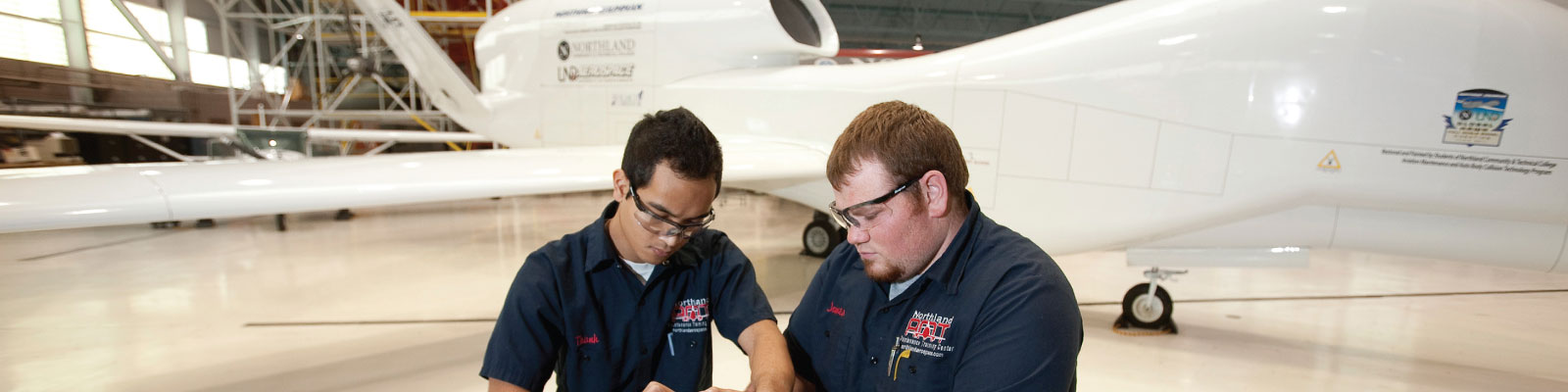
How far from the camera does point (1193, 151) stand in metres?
3.38

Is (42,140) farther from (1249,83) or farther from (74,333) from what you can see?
(1249,83)

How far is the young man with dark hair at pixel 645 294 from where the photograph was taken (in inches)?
59.2

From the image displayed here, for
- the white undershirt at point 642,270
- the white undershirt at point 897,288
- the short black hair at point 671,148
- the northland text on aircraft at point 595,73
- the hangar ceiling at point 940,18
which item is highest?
the hangar ceiling at point 940,18

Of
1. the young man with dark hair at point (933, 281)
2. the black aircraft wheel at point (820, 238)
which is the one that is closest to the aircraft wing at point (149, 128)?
the black aircraft wheel at point (820, 238)

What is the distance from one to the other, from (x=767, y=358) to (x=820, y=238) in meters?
5.34

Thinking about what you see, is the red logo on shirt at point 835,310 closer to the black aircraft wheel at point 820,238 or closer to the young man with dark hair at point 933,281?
the young man with dark hair at point 933,281

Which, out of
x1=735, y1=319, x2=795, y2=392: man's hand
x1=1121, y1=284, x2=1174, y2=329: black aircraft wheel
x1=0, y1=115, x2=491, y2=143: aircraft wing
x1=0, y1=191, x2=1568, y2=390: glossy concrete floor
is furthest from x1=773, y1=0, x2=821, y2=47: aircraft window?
x1=0, y1=115, x2=491, y2=143: aircraft wing

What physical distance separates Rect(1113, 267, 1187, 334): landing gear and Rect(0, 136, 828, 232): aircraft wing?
2.29 meters

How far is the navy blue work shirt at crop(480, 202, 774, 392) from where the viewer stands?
4.91 ft

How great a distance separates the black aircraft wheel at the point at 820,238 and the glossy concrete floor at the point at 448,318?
0.23 metres

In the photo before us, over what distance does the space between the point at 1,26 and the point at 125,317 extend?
2.07 metres

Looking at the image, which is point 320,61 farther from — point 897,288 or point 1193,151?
point 897,288

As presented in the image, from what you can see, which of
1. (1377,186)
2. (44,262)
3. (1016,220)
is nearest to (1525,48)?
(1377,186)

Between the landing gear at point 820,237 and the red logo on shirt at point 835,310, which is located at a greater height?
the red logo on shirt at point 835,310
